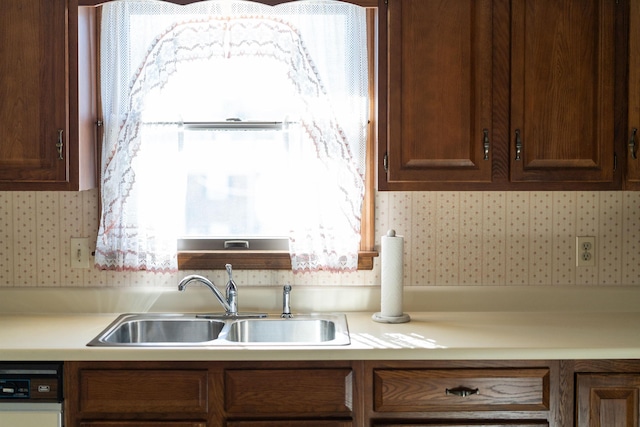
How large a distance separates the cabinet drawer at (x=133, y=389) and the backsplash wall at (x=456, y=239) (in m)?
0.65

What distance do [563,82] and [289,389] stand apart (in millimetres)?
1334

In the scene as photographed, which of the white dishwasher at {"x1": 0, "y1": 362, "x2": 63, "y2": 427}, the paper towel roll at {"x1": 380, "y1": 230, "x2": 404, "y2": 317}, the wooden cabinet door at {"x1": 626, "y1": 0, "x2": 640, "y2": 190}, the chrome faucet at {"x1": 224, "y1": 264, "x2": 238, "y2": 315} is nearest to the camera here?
the white dishwasher at {"x1": 0, "y1": 362, "x2": 63, "y2": 427}

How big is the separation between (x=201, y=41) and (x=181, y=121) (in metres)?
0.30

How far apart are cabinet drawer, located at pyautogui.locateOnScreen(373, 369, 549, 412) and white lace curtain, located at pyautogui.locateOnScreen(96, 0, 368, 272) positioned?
2.00ft

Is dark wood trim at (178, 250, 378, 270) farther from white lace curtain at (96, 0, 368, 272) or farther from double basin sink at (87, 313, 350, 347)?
double basin sink at (87, 313, 350, 347)

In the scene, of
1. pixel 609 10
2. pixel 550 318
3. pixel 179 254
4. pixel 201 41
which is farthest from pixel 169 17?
pixel 550 318

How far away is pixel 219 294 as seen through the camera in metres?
2.86

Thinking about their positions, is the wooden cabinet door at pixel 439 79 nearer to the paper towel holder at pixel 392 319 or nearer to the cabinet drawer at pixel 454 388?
the paper towel holder at pixel 392 319

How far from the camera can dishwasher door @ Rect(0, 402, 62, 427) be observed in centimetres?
238

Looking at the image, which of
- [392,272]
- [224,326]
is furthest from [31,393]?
Result: [392,272]

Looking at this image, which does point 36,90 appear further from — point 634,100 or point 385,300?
point 634,100

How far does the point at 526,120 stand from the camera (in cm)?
265

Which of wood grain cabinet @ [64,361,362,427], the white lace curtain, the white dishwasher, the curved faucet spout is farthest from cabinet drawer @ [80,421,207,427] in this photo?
the white lace curtain

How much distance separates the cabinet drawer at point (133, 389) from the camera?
2.41m
